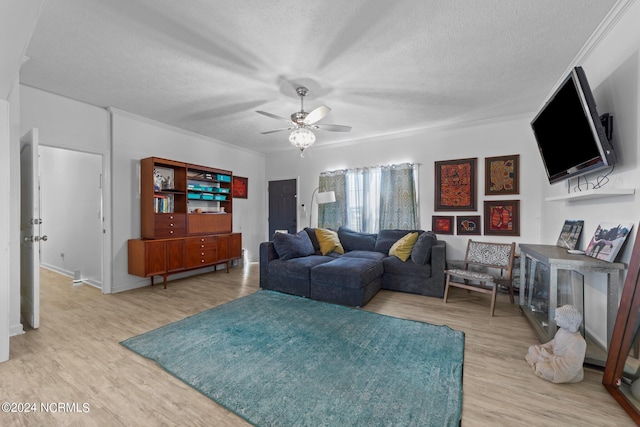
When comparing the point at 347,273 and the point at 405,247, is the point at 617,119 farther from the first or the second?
the point at 347,273

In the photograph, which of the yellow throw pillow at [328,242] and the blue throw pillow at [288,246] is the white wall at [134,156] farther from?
the yellow throw pillow at [328,242]

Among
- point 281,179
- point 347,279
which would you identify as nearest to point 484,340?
point 347,279

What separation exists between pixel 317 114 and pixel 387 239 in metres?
2.62

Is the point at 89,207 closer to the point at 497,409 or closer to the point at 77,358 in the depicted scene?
the point at 77,358

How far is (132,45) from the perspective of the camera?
2.30m

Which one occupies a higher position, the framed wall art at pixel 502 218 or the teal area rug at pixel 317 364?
the framed wall art at pixel 502 218

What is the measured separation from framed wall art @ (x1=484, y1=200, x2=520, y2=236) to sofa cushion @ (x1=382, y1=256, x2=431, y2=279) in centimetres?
130

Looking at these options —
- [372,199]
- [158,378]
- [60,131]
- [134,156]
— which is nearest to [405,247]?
[372,199]

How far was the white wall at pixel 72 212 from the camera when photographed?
4.14m

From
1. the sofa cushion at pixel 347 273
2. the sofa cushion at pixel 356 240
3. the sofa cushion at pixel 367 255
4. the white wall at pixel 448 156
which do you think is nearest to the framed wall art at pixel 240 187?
the white wall at pixel 448 156

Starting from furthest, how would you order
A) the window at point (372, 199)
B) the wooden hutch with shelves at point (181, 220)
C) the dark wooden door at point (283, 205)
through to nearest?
the dark wooden door at point (283, 205) → the window at point (372, 199) → the wooden hutch with shelves at point (181, 220)

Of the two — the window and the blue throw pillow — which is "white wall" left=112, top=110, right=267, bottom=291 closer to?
the blue throw pillow

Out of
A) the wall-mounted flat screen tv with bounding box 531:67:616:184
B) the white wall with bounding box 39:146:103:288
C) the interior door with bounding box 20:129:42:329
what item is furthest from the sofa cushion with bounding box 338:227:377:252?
the interior door with bounding box 20:129:42:329

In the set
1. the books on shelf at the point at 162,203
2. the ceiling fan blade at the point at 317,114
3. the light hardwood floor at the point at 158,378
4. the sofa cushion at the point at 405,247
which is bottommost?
the light hardwood floor at the point at 158,378
